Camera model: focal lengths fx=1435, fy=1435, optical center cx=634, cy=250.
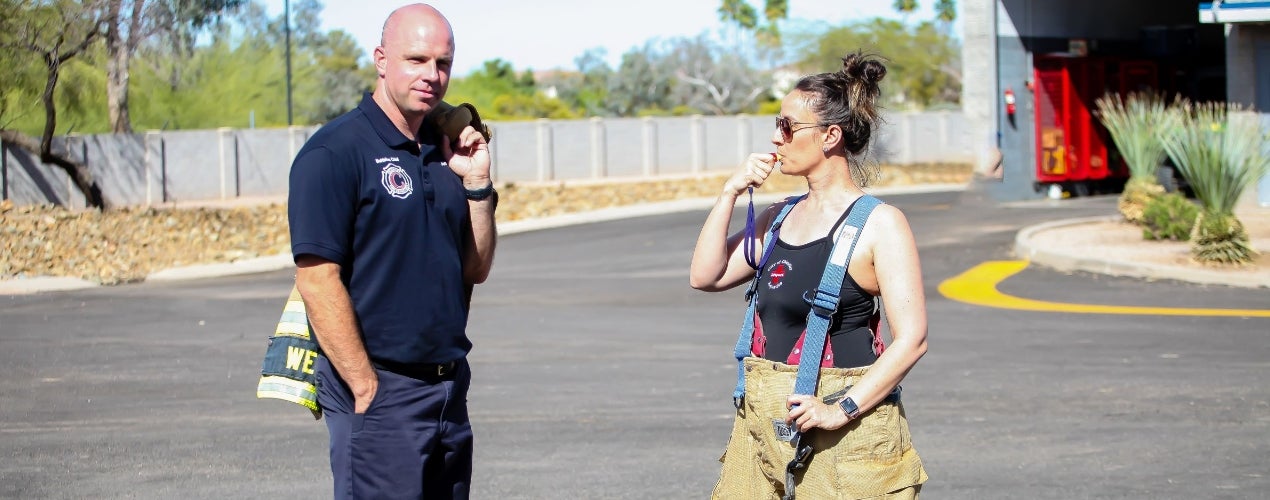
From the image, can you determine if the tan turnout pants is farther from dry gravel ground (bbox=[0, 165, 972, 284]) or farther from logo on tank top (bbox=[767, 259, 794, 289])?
dry gravel ground (bbox=[0, 165, 972, 284])

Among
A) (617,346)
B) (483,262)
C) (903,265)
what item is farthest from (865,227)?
(617,346)

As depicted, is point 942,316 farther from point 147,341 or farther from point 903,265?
point 903,265

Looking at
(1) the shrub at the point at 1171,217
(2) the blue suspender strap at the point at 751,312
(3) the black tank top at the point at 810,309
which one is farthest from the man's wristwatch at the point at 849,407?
(1) the shrub at the point at 1171,217

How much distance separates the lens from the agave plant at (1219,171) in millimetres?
15266

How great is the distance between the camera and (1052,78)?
25391mm

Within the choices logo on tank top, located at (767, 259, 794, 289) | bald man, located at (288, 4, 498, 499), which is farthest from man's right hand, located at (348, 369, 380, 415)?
logo on tank top, located at (767, 259, 794, 289)

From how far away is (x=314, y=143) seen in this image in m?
3.65

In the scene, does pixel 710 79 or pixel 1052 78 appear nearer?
pixel 1052 78

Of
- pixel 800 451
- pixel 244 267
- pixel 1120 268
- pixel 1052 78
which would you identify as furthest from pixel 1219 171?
pixel 800 451

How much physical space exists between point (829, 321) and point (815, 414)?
0.79 ft

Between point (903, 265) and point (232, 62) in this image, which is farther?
point (232, 62)

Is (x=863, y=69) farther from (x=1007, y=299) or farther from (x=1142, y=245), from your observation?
(x=1142, y=245)

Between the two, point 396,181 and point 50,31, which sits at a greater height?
point 50,31

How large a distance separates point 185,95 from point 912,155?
81.5 feet
